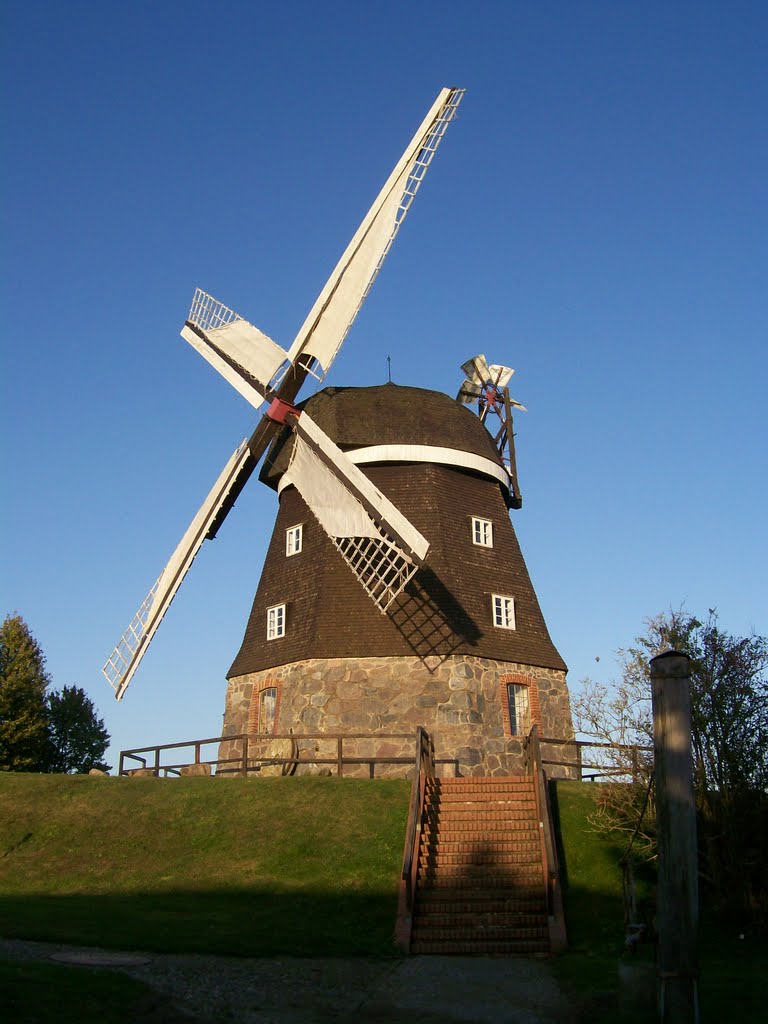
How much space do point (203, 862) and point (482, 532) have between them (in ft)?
38.8

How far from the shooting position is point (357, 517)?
21.9 m

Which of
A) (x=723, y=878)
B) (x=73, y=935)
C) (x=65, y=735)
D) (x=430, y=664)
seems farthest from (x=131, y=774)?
(x=65, y=735)

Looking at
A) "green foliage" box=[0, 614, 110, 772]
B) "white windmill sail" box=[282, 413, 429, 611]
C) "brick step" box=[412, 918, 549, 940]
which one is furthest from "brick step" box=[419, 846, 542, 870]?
"green foliage" box=[0, 614, 110, 772]

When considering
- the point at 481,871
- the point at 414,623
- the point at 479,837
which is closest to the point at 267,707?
the point at 414,623

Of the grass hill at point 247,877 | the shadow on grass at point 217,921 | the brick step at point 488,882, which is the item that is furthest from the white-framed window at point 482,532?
the shadow on grass at point 217,921

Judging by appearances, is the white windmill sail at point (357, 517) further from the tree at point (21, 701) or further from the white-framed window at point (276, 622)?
the tree at point (21, 701)

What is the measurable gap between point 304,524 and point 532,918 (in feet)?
45.2

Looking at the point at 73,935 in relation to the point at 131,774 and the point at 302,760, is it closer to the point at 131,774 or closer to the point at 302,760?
the point at 302,760

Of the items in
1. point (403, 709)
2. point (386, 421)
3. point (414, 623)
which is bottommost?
point (403, 709)

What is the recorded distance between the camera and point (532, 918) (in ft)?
45.5

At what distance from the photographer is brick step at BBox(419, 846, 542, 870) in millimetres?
15305

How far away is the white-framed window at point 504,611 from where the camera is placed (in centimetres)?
2438

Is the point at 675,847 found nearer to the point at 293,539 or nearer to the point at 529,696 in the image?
the point at 529,696

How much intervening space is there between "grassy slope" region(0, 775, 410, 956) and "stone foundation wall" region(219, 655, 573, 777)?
7.54 feet
